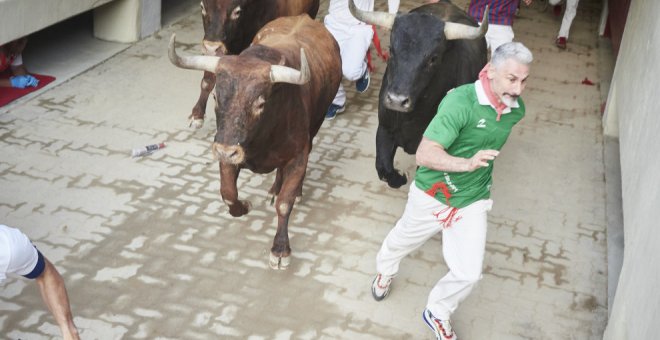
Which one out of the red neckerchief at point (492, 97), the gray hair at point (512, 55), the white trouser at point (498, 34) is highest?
the gray hair at point (512, 55)

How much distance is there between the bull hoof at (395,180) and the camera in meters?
6.85

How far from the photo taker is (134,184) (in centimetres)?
709

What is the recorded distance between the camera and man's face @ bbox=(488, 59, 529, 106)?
15.1 feet

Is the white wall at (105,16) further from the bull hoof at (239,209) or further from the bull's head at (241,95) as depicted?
the bull's head at (241,95)

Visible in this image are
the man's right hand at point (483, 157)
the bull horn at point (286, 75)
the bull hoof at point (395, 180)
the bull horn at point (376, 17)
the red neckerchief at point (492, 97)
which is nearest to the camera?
the man's right hand at point (483, 157)

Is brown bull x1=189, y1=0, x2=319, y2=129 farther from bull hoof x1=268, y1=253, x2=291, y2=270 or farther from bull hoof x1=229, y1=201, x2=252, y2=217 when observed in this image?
bull hoof x1=268, y1=253, x2=291, y2=270

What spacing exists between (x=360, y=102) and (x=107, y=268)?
158 inches

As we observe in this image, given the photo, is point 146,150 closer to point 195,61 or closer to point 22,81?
point 22,81

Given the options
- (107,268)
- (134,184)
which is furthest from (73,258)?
(134,184)

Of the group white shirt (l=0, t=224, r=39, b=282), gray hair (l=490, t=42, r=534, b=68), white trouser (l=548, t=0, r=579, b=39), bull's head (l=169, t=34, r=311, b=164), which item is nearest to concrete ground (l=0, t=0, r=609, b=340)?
bull's head (l=169, t=34, r=311, b=164)

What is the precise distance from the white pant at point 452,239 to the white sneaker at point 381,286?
0.45 meters

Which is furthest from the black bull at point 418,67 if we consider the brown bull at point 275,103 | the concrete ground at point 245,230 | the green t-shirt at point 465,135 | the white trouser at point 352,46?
the white trouser at point 352,46

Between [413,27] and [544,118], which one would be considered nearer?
[413,27]

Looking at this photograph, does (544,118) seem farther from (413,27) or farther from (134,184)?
(134,184)
